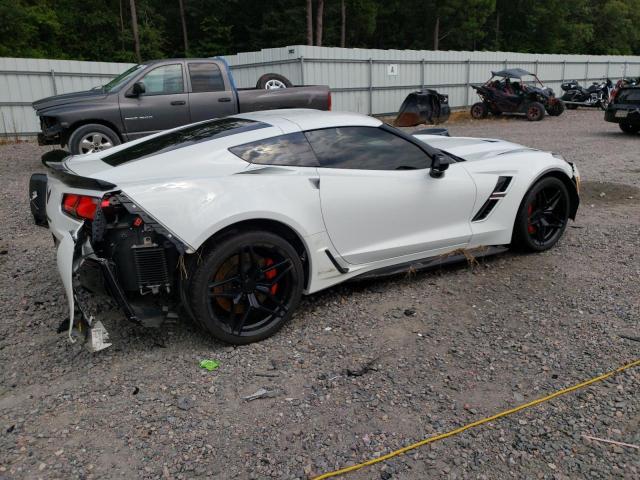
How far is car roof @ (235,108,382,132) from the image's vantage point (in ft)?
13.3

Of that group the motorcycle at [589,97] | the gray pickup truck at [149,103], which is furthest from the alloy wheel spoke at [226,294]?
the motorcycle at [589,97]

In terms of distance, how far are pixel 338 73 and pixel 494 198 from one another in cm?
1435

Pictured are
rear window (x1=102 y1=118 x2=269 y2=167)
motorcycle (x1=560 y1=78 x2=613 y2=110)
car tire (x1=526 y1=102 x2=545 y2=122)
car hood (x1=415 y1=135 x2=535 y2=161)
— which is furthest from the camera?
motorcycle (x1=560 y1=78 x2=613 y2=110)

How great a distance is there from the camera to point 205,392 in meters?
3.14

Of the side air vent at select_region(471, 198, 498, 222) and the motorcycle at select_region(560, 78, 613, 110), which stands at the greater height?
the side air vent at select_region(471, 198, 498, 222)

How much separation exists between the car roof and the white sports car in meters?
0.01

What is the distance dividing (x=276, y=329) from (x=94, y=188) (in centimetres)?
144

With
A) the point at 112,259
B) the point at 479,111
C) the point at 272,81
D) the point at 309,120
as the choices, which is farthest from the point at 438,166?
the point at 479,111

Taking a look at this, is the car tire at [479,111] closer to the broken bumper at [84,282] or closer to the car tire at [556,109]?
the car tire at [556,109]

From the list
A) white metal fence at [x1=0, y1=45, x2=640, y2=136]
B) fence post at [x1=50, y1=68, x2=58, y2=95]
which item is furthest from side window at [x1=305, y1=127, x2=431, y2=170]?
fence post at [x1=50, y1=68, x2=58, y2=95]

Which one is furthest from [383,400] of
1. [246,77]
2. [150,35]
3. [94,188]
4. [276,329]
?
[150,35]

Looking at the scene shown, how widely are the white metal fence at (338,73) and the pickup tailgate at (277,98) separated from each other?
269 inches

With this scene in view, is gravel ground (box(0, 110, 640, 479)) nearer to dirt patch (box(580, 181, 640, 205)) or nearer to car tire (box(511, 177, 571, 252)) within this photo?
car tire (box(511, 177, 571, 252))

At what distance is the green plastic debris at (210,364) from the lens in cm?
338
